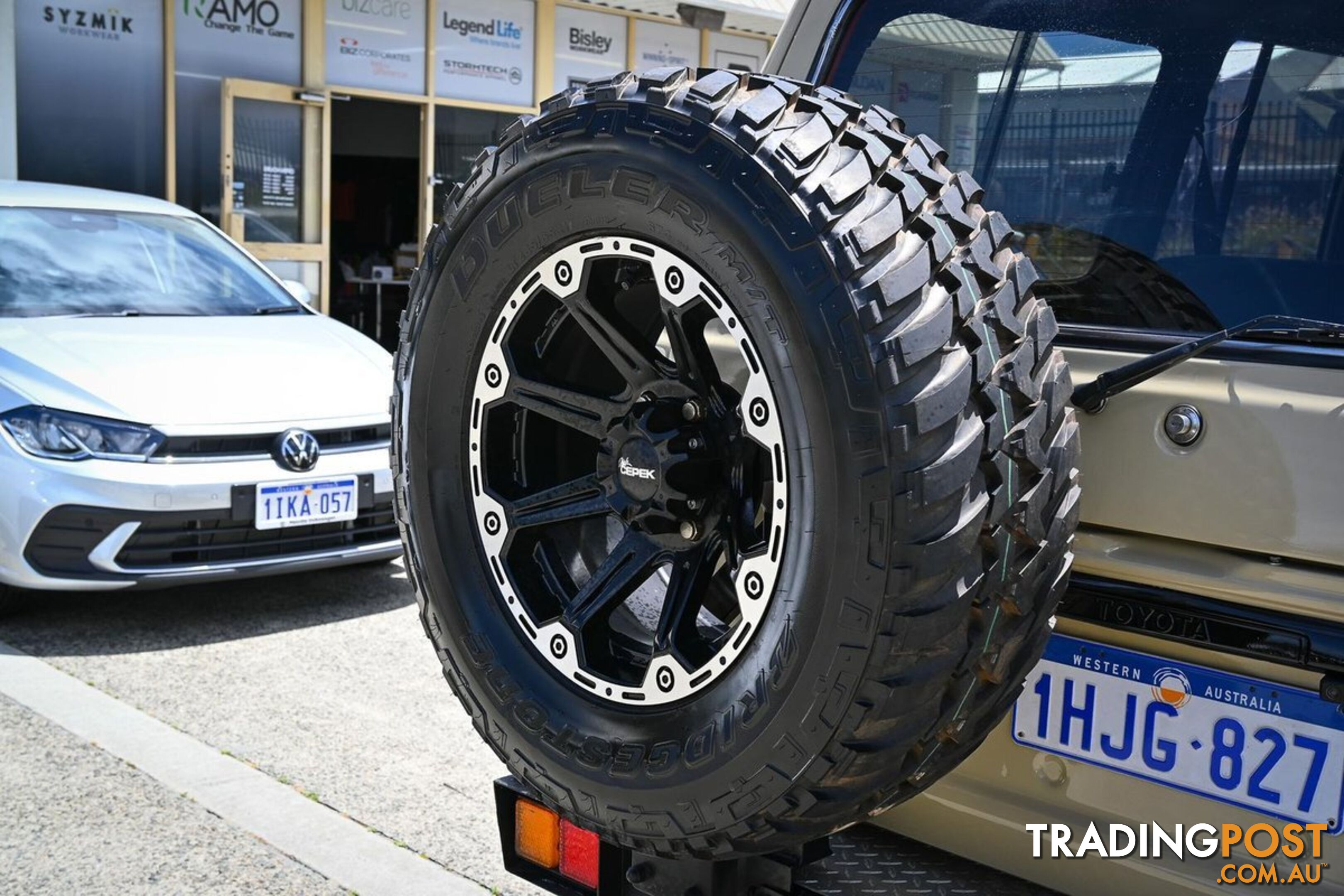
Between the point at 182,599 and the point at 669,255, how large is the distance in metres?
4.97

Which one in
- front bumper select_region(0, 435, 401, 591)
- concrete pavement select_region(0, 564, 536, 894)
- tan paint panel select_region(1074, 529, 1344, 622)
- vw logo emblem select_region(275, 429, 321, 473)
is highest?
tan paint panel select_region(1074, 529, 1344, 622)

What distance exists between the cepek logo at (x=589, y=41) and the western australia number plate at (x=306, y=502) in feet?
36.5

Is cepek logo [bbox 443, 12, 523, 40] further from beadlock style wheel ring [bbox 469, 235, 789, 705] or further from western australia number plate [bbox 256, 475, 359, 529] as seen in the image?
beadlock style wheel ring [bbox 469, 235, 789, 705]

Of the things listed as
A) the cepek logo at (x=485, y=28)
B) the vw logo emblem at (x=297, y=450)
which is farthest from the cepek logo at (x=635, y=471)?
the cepek logo at (x=485, y=28)

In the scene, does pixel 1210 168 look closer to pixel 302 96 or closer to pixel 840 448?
pixel 840 448

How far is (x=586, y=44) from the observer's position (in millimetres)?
16234

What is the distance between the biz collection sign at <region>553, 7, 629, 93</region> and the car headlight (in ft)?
35.9

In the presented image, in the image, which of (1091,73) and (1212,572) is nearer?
(1212,572)

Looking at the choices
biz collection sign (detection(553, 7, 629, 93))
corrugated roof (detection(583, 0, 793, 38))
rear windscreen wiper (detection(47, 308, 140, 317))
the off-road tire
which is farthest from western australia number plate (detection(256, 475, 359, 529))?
biz collection sign (detection(553, 7, 629, 93))

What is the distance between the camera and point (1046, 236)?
239 cm

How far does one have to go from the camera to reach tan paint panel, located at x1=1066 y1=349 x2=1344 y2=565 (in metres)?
1.87

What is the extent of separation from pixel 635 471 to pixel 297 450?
13.5ft

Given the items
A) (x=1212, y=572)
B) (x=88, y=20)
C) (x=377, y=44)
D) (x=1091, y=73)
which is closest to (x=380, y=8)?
(x=377, y=44)

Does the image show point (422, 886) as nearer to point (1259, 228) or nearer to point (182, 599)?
point (1259, 228)
